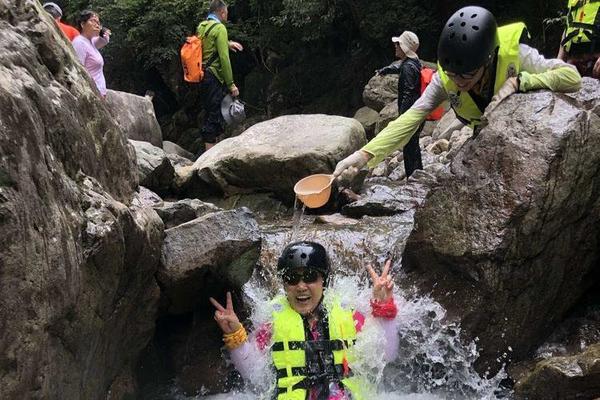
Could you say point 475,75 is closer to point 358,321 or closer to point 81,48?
point 358,321

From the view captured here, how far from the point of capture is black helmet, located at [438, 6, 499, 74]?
384 centimetres

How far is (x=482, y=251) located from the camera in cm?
423

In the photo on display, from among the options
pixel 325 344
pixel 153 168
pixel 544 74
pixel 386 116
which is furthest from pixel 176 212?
pixel 386 116

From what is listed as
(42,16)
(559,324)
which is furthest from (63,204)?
(559,324)

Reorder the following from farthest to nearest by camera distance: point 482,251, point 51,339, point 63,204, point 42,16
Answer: point 482,251
point 42,16
point 63,204
point 51,339

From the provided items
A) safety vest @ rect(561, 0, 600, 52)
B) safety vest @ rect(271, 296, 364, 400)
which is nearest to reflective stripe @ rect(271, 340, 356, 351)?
safety vest @ rect(271, 296, 364, 400)

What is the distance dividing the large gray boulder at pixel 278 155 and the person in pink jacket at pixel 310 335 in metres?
4.42

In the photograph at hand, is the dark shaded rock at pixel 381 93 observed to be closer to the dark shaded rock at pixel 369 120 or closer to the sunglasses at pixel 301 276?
the dark shaded rock at pixel 369 120

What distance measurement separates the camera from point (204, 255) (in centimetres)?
457

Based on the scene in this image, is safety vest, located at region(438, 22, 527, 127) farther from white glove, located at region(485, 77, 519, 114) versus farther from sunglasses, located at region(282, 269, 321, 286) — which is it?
sunglasses, located at region(282, 269, 321, 286)

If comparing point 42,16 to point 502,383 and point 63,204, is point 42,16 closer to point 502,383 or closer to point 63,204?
point 63,204

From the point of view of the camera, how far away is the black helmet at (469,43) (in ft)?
12.6

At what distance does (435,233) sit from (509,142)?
2.76 feet

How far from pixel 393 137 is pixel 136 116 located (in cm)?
776
